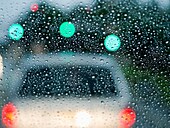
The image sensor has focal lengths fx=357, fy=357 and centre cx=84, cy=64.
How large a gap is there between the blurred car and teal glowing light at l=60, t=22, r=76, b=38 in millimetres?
109

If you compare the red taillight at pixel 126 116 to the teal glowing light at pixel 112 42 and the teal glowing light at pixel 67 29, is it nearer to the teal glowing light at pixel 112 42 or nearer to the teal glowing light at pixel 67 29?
the teal glowing light at pixel 112 42

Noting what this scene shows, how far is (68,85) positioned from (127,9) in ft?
1.72

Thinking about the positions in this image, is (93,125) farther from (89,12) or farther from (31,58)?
(89,12)

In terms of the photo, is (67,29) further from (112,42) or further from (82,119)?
(82,119)

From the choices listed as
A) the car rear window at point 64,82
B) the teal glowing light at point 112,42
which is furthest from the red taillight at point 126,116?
the teal glowing light at point 112,42

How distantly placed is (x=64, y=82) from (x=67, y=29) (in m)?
0.29

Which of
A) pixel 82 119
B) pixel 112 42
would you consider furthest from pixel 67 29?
pixel 82 119

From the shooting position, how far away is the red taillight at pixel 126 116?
1956mm

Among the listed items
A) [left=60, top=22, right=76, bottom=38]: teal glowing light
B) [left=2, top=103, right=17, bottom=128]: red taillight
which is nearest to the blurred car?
[left=2, top=103, right=17, bottom=128]: red taillight

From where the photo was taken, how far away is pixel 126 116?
6.41ft

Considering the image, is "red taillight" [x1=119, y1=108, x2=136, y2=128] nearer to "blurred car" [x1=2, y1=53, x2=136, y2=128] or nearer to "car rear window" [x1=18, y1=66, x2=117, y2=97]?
"blurred car" [x1=2, y1=53, x2=136, y2=128]

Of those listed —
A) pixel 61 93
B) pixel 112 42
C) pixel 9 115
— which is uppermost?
pixel 112 42

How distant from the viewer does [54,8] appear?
192cm

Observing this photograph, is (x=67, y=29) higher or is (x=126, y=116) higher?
(x=67, y=29)
